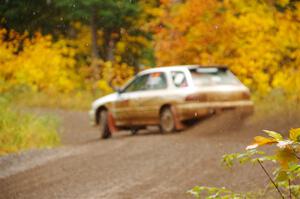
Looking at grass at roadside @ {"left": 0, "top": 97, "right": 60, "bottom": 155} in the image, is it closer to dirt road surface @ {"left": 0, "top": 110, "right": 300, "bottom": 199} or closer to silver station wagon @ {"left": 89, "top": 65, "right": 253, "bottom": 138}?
dirt road surface @ {"left": 0, "top": 110, "right": 300, "bottom": 199}

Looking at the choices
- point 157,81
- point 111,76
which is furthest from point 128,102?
point 111,76

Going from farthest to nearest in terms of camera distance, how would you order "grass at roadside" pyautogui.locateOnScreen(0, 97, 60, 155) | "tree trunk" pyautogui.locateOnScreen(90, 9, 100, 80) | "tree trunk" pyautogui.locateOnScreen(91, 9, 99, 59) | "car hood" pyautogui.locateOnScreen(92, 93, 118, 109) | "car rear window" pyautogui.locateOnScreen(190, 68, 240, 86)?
"tree trunk" pyautogui.locateOnScreen(91, 9, 99, 59) < "tree trunk" pyautogui.locateOnScreen(90, 9, 100, 80) < "car hood" pyautogui.locateOnScreen(92, 93, 118, 109) < "car rear window" pyautogui.locateOnScreen(190, 68, 240, 86) < "grass at roadside" pyautogui.locateOnScreen(0, 97, 60, 155)

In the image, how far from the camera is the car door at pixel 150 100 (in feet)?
54.1

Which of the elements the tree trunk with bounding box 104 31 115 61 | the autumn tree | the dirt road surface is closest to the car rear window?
the dirt road surface

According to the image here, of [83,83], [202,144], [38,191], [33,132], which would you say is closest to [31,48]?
[83,83]

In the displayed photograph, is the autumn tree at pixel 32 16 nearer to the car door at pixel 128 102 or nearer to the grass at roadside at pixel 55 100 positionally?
the grass at roadside at pixel 55 100

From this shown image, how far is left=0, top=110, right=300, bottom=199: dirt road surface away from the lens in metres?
9.20

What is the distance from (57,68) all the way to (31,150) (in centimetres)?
1809

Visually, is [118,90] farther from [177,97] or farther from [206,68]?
[206,68]

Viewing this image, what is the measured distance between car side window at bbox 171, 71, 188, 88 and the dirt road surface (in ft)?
3.07

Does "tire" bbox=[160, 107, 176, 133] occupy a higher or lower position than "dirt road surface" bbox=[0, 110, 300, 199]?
higher

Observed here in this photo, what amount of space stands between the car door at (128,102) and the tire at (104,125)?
1.10 ft

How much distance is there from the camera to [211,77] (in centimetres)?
1605

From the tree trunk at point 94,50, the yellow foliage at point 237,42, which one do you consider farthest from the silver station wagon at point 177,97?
the tree trunk at point 94,50
